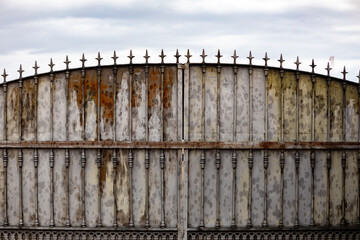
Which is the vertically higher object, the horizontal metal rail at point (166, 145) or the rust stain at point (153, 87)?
the rust stain at point (153, 87)

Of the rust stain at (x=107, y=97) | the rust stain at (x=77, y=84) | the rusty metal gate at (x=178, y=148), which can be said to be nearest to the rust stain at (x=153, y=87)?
the rusty metal gate at (x=178, y=148)

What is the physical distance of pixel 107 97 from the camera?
26.0ft

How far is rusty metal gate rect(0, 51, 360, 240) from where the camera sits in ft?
25.9

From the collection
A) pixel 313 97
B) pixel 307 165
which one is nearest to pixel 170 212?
pixel 307 165

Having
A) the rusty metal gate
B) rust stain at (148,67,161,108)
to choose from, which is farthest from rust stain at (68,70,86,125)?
rust stain at (148,67,161,108)

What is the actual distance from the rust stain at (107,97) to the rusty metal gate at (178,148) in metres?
0.02

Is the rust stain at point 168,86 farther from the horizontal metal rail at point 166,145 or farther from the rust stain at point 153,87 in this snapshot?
the horizontal metal rail at point 166,145

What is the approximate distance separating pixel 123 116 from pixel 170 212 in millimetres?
1717

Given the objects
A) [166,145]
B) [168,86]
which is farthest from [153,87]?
[166,145]

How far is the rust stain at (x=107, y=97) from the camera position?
311 inches

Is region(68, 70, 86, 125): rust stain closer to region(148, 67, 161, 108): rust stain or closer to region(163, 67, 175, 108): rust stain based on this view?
region(148, 67, 161, 108): rust stain

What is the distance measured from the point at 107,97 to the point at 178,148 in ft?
4.57

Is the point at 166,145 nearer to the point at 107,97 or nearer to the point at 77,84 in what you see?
the point at 107,97

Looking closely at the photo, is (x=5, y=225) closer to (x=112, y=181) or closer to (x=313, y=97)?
(x=112, y=181)
